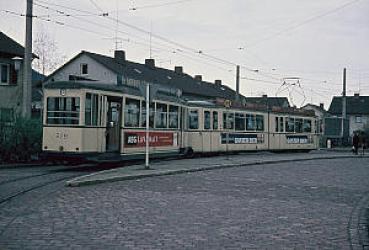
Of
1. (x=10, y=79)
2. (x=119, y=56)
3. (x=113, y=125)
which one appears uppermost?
(x=119, y=56)

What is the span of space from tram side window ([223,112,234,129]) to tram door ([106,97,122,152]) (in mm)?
10845

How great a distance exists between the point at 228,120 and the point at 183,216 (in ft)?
67.1

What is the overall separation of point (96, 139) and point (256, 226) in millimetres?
10525

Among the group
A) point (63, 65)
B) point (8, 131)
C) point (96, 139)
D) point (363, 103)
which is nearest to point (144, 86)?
point (96, 139)

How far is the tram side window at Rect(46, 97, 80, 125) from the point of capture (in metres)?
17.8

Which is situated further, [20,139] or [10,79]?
[10,79]

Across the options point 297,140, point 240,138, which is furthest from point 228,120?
point 297,140

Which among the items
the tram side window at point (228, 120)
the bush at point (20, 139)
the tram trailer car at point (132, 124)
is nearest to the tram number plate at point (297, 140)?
the tram trailer car at point (132, 124)

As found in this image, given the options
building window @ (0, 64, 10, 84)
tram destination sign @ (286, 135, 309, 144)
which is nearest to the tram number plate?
tram destination sign @ (286, 135, 309, 144)

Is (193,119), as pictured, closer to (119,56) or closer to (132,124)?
(132,124)

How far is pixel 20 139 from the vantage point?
2127 centimetres

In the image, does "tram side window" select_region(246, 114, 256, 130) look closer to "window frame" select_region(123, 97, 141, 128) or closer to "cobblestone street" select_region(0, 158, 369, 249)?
"window frame" select_region(123, 97, 141, 128)

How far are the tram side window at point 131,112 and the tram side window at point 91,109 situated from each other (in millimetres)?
1511

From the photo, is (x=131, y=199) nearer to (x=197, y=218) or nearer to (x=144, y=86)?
(x=197, y=218)
